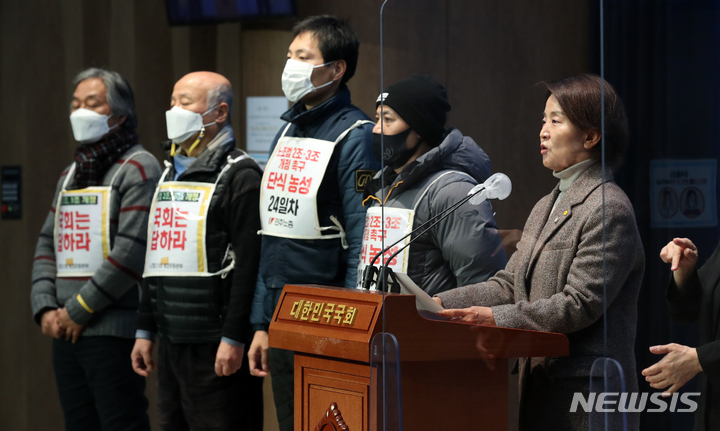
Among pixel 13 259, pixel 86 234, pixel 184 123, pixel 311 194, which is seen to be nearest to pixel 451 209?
pixel 311 194

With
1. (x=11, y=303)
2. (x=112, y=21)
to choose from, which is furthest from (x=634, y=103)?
(x=11, y=303)

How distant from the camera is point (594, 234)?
1663 mm

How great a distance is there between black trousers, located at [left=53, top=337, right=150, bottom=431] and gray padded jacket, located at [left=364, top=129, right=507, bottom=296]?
1676 millimetres

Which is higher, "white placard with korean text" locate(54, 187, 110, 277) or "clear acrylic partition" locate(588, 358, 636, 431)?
"white placard with korean text" locate(54, 187, 110, 277)

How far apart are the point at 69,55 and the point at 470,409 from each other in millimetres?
3358

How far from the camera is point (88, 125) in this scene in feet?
11.2

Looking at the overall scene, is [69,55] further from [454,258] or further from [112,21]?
[454,258]

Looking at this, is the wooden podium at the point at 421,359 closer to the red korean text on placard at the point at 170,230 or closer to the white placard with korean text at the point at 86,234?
the red korean text on placard at the point at 170,230

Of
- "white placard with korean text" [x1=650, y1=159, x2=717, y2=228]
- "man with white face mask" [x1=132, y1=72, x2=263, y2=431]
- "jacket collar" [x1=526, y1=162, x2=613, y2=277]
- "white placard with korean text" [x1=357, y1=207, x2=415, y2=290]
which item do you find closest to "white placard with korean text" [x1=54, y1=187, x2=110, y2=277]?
"man with white face mask" [x1=132, y1=72, x2=263, y2=431]

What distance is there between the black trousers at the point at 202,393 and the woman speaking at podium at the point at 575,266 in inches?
49.2

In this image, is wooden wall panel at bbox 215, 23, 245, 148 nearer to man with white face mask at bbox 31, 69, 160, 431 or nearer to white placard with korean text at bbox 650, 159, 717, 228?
man with white face mask at bbox 31, 69, 160, 431

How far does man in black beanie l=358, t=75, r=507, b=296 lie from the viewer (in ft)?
6.24

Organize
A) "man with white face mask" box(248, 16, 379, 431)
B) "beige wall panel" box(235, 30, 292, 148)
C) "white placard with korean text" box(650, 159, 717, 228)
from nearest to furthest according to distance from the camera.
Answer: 1. "white placard with korean text" box(650, 159, 717, 228)
2. "man with white face mask" box(248, 16, 379, 431)
3. "beige wall panel" box(235, 30, 292, 148)

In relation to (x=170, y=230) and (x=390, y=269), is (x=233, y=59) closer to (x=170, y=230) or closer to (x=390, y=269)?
(x=170, y=230)
